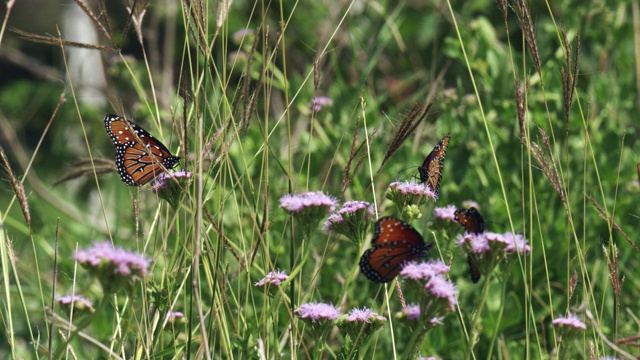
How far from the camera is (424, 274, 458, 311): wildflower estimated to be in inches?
44.1

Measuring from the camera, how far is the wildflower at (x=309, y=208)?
125cm

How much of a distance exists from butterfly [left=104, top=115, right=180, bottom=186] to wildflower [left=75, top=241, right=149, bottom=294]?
58 centimetres

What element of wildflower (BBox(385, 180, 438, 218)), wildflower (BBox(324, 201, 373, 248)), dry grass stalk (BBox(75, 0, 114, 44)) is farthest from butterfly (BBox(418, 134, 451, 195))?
dry grass stalk (BBox(75, 0, 114, 44))

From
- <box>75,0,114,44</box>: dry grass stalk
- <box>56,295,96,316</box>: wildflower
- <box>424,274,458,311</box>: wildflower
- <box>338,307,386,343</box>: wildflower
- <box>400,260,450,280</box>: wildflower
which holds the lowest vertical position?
<box>56,295,96,316</box>: wildflower

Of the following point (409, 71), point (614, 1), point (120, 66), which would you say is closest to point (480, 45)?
point (614, 1)

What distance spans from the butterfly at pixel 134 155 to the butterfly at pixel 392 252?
0.55 m

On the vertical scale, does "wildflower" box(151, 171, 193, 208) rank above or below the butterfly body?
below

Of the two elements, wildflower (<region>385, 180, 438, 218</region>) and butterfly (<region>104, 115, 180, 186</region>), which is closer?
wildflower (<region>385, 180, 438, 218</region>)

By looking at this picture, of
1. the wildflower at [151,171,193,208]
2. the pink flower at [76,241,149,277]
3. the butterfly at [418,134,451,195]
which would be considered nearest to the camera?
the pink flower at [76,241,149,277]

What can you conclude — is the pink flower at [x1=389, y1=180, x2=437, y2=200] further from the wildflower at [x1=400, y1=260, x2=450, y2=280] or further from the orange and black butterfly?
the wildflower at [x1=400, y1=260, x2=450, y2=280]

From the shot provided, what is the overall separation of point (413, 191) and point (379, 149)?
119 centimetres

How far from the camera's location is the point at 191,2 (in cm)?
131

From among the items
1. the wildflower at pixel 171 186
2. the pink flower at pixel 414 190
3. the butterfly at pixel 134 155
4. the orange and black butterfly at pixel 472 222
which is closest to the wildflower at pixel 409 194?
the pink flower at pixel 414 190

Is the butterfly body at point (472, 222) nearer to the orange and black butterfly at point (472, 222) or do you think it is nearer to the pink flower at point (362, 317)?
the orange and black butterfly at point (472, 222)
